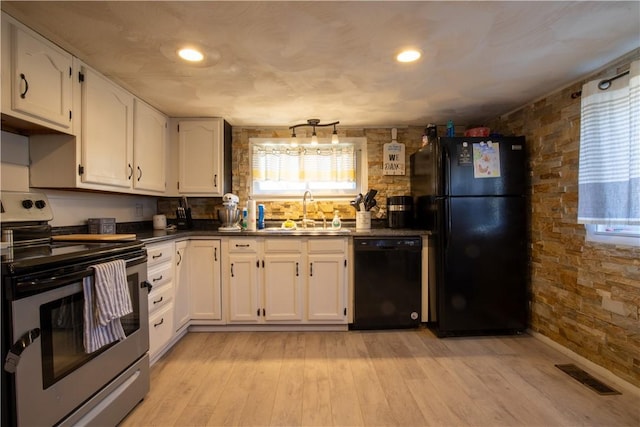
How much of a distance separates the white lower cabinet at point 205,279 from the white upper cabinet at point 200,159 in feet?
2.06

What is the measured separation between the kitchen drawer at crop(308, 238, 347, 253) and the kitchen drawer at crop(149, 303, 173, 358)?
1.21 metres

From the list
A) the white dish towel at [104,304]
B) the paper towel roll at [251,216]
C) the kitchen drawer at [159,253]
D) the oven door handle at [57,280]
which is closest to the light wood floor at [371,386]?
the white dish towel at [104,304]

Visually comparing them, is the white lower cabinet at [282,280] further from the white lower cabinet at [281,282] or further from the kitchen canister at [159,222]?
the kitchen canister at [159,222]

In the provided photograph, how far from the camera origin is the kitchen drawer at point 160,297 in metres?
2.06

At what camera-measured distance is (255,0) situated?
1287 mm

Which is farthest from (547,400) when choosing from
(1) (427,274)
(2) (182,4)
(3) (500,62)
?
(2) (182,4)

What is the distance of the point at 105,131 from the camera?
2018 millimetres

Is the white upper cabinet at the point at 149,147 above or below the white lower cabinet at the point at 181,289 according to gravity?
above

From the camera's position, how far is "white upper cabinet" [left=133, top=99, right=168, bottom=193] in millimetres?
2400

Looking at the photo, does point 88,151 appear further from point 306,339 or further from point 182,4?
point 306,339

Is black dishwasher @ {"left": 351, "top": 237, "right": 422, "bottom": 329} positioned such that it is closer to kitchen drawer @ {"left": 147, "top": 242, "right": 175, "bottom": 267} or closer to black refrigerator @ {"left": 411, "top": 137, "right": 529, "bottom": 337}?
black refrigerator @ {"left": 411, "top": 137, "right": 529, "bottom": 337}

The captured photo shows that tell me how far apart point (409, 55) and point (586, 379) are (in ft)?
7.53

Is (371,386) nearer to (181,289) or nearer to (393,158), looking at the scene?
(181,289)

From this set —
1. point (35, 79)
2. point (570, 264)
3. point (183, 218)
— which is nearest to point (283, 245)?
point (183, 218)
